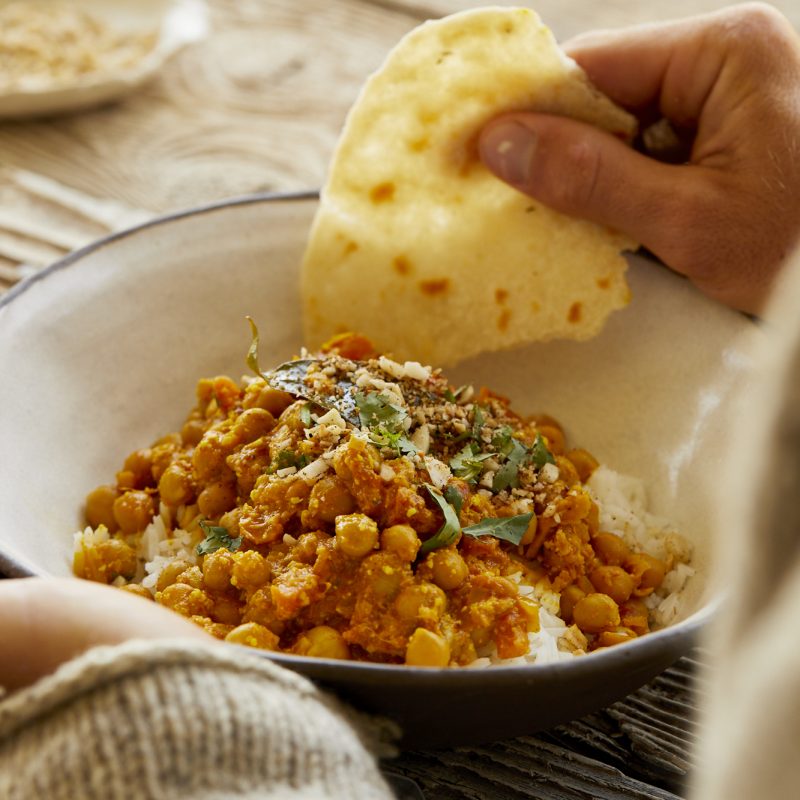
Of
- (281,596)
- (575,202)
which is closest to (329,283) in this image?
(575,202)

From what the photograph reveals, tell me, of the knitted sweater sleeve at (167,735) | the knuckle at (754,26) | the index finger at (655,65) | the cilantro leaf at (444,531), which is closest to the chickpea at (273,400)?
the cilantro leaf at (444,531)

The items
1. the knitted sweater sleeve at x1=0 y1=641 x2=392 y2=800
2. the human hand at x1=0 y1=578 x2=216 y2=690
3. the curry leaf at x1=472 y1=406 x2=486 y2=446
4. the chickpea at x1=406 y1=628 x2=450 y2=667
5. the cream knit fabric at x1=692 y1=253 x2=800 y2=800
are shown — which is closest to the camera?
the cream knit fabric at x1=692 y1=253 x2=800 y2=800

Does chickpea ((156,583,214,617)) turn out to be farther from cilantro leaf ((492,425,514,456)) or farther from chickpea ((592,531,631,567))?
chickpea ((592,531,631,567))

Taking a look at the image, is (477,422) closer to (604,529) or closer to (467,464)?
Result: (467,464)

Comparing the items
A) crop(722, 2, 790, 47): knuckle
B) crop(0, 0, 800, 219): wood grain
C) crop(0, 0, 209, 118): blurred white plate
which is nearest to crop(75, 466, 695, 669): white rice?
crop(722, 2, 790, 47): knuckle

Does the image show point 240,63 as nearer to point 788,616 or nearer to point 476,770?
point 476,770

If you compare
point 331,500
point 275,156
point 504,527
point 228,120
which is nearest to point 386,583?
point 331,500

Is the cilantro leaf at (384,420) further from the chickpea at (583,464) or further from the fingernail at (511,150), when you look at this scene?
the fingernail at (511,150)
